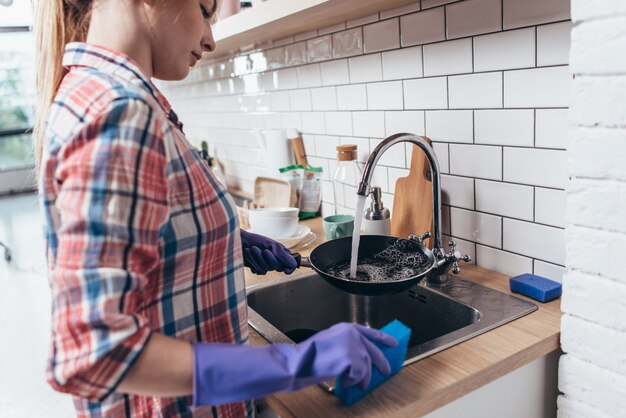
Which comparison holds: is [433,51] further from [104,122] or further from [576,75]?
[104,122]

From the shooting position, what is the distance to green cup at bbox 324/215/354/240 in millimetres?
1561

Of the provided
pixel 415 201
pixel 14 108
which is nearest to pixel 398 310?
pixel 415 201

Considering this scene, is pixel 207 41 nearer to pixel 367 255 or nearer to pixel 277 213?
pixel 367 255

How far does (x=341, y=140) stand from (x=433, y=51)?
50 centimetres

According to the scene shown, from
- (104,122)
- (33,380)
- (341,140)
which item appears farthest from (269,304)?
(33,380)

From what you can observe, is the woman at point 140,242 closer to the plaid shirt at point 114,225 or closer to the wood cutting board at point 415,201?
the plaid shirt at point 114,225

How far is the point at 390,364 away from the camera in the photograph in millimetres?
800

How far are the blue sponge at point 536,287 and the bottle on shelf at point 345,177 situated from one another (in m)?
0.59

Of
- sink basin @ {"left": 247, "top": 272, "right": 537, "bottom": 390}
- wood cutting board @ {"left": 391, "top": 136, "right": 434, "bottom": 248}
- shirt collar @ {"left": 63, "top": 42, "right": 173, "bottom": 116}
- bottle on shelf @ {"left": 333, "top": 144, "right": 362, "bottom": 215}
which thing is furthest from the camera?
bottle on shelf @ {"left": 333, "top": 144, "right": 362, "bottom": 215}

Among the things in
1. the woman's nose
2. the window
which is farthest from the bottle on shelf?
the window

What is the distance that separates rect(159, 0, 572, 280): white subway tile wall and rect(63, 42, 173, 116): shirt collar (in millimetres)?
747

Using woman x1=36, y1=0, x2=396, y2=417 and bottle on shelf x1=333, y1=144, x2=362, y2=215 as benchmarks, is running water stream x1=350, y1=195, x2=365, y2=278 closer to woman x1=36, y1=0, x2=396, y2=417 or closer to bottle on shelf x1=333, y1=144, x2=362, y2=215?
woman x1=36, y1=0, x2=396, y2=417

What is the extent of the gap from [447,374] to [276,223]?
843 mm

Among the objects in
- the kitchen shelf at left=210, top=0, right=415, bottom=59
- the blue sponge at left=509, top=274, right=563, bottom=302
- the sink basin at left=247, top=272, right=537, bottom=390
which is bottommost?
the sink basin at left=247, top=272, right=537, bottom=390
